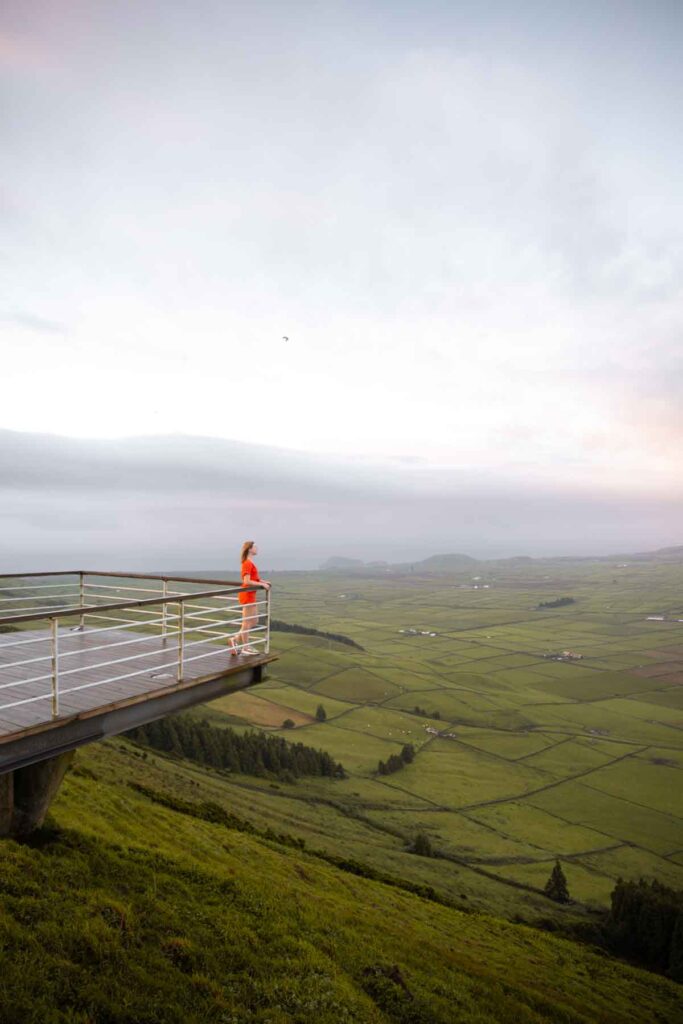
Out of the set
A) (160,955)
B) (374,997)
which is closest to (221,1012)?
(160,955)

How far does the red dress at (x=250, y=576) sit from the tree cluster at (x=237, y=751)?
7957 centimetres

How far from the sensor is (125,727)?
887cm

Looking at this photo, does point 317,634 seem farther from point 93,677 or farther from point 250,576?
point 93,677

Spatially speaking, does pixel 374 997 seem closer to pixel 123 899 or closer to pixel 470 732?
pixel 123 899

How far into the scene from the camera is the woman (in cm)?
1159

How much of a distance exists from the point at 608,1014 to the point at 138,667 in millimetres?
22922

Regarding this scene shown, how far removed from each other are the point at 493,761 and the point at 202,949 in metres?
96.3

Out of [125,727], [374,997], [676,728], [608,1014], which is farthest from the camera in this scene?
[676,728]

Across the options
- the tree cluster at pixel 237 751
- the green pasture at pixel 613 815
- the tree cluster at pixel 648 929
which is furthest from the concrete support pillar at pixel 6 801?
the green pasture at pixel 613 815

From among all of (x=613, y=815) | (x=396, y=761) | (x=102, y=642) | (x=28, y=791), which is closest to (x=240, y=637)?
(x=102, y=642)

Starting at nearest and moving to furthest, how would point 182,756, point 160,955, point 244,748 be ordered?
point 160,955
point 182,756
point 244,748

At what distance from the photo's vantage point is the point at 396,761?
91.1 m

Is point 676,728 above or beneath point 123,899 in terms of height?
beneath

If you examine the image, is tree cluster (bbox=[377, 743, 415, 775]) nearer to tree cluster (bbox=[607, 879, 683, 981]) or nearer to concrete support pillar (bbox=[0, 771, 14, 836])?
tree cluster (bbox=[607, 879, 683, 981])
